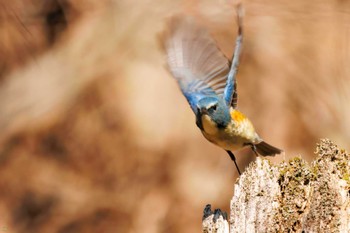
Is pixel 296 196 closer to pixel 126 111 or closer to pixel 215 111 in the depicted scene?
pixel 215 111

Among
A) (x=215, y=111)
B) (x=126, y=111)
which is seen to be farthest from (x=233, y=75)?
(x=126, y=111)

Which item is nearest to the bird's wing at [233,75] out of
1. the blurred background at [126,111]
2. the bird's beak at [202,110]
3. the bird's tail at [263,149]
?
the bird's beak at [202,110]

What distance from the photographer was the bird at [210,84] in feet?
16.6

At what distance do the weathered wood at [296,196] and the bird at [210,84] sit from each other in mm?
993

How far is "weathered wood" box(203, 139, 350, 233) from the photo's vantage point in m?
3.80

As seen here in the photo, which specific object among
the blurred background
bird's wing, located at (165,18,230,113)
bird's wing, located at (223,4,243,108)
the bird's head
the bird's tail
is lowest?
the bird's tail

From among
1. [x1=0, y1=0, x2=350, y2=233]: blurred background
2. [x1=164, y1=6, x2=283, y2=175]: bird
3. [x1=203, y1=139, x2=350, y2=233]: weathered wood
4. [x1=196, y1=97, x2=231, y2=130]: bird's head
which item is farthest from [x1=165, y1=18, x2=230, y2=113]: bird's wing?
[x1=0, y1=0, x2=350, y2=233]: blurred background

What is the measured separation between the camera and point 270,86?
8242 millimetres

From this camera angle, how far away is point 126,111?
8.14 metres

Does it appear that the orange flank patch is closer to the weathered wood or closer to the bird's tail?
the bird's tail

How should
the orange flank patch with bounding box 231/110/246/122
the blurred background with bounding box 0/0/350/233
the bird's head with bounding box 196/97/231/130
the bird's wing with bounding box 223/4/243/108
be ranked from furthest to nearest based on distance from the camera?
the blurred background with bounding box 0/0/350/233, the orange flank patch with bounding box 231/110/246/122, the bird's head with bounding box 196/97/231/130, the bird's wing with bounding box 223/4/243/108

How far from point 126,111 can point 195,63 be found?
3.08 m

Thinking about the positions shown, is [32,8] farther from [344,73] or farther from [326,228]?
[326,228]

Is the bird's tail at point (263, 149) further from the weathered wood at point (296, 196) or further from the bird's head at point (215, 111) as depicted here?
the weathered wood at point (296, 196)
